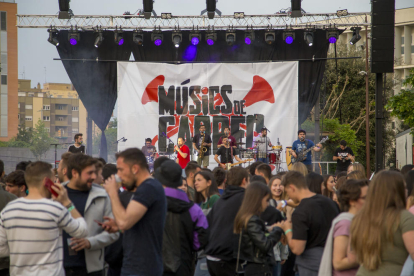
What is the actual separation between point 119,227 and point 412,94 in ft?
43.9

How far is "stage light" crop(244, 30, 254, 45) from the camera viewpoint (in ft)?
48.0

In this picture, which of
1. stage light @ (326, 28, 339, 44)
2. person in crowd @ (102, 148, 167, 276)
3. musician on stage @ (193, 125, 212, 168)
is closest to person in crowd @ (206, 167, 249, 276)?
person in crowd @ (102, 148, 167, 276)

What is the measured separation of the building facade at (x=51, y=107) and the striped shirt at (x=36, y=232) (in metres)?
78.3

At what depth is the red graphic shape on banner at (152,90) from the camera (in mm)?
15469

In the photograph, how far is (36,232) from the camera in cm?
337

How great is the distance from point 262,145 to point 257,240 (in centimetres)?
1060

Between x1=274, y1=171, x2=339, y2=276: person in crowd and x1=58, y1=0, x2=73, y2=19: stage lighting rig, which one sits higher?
x1=58, y1=0, x2=73, y2=19: stage lighting rig

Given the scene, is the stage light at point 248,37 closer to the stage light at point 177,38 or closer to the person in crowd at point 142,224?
the stage light at point 177,38

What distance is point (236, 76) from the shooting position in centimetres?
1554

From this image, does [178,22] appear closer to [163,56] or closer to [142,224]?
[163,56]

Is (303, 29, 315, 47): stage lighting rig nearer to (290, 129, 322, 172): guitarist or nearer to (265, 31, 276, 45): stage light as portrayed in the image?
(265, 31, 276, 45): stage light

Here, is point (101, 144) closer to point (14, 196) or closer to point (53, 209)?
point (14, 196)

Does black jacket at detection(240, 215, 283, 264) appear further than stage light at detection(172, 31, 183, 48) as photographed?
No

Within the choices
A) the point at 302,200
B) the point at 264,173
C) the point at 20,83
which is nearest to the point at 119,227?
the point at 302,200
